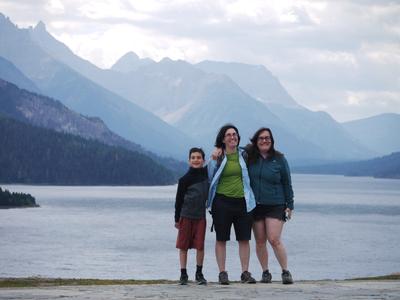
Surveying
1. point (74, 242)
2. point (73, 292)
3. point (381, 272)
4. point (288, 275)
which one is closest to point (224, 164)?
point (288, 275)

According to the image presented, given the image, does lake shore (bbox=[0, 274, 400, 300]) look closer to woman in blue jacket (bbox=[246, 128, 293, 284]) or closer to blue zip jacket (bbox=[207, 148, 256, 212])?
woman in blue jacket (bbox=[246, 128, 293, 284])

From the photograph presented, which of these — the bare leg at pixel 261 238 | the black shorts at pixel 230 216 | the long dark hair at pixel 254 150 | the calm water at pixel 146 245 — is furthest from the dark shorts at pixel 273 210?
the calm water at pixel 146 245

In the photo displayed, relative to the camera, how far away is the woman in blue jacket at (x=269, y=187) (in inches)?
852

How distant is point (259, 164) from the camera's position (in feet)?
71.2

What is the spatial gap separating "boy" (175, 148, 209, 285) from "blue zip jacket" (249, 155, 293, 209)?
1153 mm

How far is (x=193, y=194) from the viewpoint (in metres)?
21.6

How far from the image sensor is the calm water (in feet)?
243

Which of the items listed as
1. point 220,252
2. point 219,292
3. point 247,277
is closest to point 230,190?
point 220,252

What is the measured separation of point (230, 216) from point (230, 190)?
600 millimetres

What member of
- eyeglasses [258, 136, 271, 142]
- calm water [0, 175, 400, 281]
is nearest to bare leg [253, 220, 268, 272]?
eyeglasses [258, 136, 271, 142]

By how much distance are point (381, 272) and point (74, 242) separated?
41234 millimetres

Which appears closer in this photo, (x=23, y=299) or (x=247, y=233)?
(x=23, y=299)

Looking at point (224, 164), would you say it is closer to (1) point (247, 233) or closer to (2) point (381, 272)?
(1) point (247, 233)

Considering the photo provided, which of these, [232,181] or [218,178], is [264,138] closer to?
[232,181]
